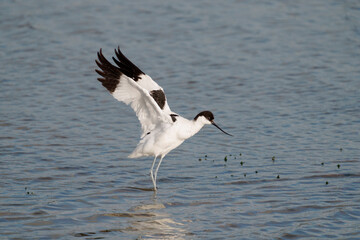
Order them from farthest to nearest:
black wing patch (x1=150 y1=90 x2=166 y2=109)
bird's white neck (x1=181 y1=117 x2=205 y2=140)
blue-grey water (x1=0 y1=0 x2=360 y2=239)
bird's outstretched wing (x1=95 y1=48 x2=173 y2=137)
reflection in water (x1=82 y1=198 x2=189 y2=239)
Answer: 1. black wing patch (x1=150 y1=90 x2=166 y2=109)
2. bird's white neck (x1=181 y1=117 x2=205 y2=140)
3. bird's outstretched wing (x1=95 y1=48 x2=173 y2=137)
4. blue-grey water (x1=0 y1=0 x2=360 y2=239)
5. reflection in water (x1=82 y1=198 x2=189 y2=239)

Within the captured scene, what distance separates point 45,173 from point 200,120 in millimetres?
2060

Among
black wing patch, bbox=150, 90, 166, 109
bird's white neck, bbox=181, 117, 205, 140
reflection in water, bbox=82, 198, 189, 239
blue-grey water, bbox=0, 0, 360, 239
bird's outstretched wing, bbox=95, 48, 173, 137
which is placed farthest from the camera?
black wing patch, bbox=150, 90, 166, 109

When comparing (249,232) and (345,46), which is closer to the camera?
(249,232)

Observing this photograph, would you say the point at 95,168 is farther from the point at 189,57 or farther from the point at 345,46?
the point at 345,46

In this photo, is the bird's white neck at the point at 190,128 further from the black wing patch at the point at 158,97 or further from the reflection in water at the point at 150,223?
the reflection in water at the point at 150,223

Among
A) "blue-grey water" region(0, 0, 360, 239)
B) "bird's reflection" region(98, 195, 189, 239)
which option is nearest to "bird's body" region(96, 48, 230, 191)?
"blue-grey water" region(0, 0, 360, 239)

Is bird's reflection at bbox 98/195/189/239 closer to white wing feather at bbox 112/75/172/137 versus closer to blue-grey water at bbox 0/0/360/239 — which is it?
blue-grey water at bbox 0/0/360/239

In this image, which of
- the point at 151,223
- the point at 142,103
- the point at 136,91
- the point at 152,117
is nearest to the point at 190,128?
the point at 152,117

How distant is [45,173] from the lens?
798 cm

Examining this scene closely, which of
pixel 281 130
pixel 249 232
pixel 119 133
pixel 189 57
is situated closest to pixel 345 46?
pixel 189 57

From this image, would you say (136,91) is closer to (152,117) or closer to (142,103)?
(142,103)

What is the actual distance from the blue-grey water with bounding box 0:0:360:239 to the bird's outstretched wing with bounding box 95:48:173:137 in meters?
0.80

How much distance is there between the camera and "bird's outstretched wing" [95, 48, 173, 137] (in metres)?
7.48

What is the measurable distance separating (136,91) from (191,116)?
2.89 m
